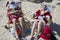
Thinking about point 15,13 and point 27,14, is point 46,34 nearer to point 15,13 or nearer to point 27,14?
point 15,13

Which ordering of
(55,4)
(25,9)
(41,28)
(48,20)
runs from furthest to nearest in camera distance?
(55,4), (25,9), (48,20), (41,28)

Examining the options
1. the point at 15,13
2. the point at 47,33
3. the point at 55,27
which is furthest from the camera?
the point at 55,27

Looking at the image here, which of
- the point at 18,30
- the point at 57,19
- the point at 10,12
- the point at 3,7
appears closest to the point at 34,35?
the point at 18,30

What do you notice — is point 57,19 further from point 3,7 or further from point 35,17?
point 3,7

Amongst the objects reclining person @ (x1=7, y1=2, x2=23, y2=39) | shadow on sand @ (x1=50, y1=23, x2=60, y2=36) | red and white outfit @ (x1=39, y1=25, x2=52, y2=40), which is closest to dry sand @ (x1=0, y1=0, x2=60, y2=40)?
shadow on sand @ (x1=50, y1=23, x2=60, y2=36)

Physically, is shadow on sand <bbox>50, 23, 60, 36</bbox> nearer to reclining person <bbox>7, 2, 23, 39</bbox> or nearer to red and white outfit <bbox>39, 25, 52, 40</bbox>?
red and white outfit <bbox>39, 25, 52, 40</bbox>

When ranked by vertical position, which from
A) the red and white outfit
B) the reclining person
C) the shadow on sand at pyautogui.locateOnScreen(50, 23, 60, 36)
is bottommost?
the shadow on sand at pyautogui.locateOnScreen(50, 23, 60, 36)

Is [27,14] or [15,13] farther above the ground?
[15,13]

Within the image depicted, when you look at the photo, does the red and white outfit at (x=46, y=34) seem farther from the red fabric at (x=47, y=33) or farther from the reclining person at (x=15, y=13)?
the reclining person at (x=15, y=13)

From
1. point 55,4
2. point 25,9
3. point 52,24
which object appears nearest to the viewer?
point 52,24

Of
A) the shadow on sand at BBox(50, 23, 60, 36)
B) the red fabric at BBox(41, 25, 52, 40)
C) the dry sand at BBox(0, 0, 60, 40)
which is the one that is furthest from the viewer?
the shadow on sand at BBox(50, 23, 60, 36)

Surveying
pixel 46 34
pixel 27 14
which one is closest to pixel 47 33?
pixel 46 34

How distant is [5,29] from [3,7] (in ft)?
7.98

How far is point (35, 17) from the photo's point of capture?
672cm
